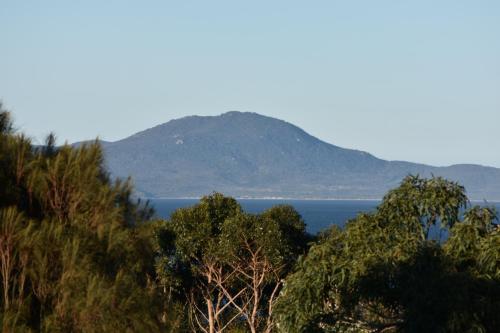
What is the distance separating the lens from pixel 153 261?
1802 centimetres

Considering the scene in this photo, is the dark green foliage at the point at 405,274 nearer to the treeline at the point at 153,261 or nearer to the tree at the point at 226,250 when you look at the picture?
the treeline at the point at 153,261

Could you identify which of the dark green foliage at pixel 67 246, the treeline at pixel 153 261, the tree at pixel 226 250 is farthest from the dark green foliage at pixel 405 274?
the tree at pixel 226 250

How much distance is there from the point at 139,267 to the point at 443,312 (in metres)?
7.31

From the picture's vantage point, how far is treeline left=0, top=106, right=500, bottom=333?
14.6 meters

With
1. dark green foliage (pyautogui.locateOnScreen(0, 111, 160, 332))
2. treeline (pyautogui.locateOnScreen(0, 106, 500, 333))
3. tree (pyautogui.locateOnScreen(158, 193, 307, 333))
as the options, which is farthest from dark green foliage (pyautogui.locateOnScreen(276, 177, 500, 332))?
tree (pyautogui.locateOnScreen(158, 193, 307, 333))

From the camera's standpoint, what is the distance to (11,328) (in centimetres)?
1395

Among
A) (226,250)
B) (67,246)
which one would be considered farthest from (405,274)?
(226,250)

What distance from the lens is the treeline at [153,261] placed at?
1465 cm

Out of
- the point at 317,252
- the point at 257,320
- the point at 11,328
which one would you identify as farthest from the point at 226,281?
the point at 11,328

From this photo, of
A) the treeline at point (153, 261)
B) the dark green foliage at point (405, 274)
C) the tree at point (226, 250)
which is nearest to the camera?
the treeline at point (153, 261)

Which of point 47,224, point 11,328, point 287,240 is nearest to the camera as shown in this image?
point 11,328

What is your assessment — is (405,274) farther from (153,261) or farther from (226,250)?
(226,250)

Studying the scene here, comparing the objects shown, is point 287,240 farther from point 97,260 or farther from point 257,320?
point 97,260

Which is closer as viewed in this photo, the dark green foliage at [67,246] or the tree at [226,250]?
the dark green foliage at [67,246]
